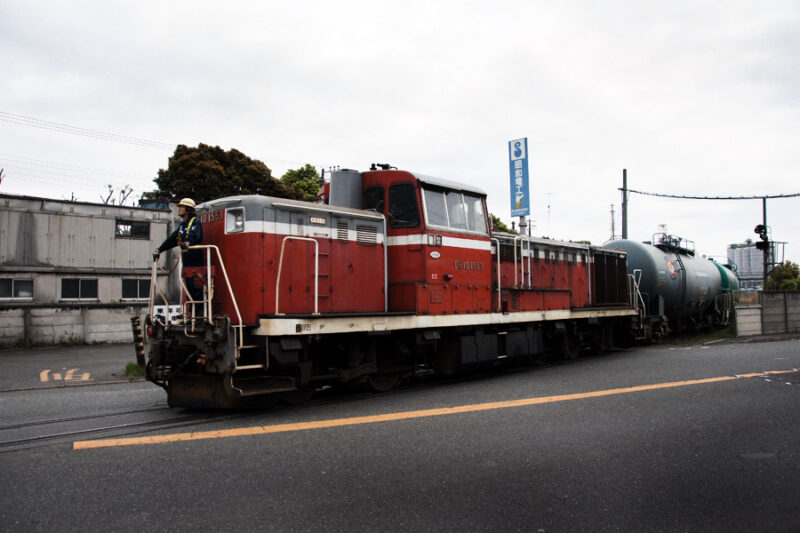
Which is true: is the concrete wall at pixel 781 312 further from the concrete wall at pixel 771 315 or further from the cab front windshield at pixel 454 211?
the cab front windshield at pixel 454 211

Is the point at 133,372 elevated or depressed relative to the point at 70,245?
depressed

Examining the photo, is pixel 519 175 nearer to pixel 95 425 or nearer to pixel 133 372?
pixel 133 372

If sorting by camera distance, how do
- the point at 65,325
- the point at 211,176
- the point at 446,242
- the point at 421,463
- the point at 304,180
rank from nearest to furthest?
the point at 421,463 → the point at 446,242 → the point at 65,325 → the point at 211,176 → the point at 304,180

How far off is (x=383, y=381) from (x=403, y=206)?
277cm

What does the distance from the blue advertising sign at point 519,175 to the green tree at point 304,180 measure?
21.9m

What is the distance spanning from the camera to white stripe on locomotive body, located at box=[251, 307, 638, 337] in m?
7.22

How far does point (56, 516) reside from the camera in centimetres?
393

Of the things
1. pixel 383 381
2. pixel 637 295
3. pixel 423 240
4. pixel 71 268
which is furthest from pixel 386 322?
pixel 71 268

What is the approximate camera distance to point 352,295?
857 cm

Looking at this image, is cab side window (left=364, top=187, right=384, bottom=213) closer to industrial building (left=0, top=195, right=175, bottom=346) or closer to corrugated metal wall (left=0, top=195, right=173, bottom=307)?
industrial building (left=0, top=195, right=175, bottom=346)

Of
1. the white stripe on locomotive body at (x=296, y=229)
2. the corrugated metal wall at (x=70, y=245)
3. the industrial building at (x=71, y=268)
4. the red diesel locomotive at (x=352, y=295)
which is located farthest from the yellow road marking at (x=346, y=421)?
the corrugated metal wall at (x=70, y=245)

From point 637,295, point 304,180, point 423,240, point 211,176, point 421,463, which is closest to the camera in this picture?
point 421,463

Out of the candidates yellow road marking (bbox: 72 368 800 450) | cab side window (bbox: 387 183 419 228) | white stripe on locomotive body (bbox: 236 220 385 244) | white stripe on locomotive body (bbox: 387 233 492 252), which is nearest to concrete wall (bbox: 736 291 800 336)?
yellow road marking (bbox: 72 368 800 450)

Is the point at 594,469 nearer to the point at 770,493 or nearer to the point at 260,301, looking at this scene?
the point at 770,493
